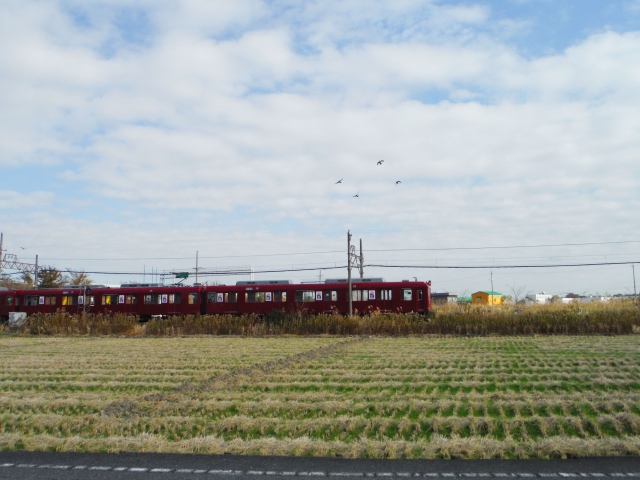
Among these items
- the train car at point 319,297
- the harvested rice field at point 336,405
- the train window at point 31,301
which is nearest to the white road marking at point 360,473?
the harvested rice field at point 336,405

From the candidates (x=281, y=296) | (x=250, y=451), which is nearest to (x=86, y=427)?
(x=250, y=451)

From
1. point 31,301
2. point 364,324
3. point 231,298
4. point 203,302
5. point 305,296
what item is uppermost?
point 305,296

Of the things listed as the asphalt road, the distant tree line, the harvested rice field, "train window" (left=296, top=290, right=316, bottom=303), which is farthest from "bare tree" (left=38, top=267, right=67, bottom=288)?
the asphalt road

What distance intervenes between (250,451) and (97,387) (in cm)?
649

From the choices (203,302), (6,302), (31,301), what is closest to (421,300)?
(203,302)

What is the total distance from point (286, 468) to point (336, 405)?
10.3ft

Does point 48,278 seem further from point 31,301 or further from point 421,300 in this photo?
point 421,300

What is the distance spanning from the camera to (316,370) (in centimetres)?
1434

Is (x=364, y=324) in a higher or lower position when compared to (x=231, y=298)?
lower

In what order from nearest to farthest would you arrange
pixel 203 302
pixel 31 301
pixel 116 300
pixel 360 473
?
1. pixel 360 473
2. pixel 203 302
3. pixel 116 300
4. pixel 31 301

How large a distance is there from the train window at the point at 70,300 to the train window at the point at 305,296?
1619cm

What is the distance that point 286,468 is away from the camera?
6.50m

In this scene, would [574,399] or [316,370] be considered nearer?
[574,399]

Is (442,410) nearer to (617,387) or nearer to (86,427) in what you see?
(617,387)
